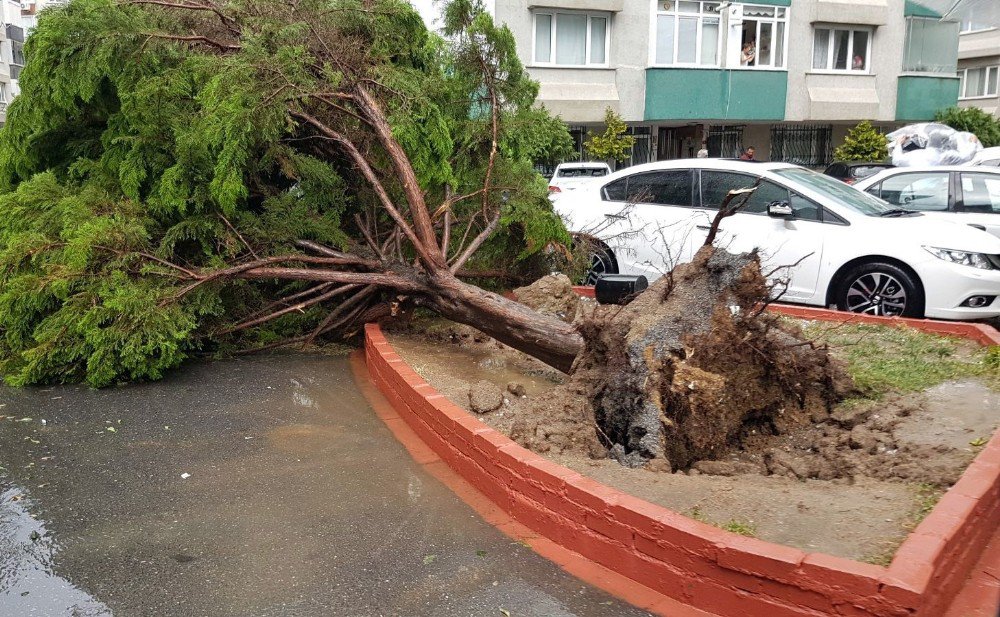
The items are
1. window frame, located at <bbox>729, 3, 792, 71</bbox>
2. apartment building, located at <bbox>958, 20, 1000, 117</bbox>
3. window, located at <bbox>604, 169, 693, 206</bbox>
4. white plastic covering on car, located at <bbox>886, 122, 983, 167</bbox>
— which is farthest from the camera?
apartment building, located at <bbox>958, 20, 1000, 117</bbox>

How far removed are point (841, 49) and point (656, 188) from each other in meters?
25.9

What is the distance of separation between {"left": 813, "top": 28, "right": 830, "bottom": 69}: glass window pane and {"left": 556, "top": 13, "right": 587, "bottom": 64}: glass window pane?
9.40 metres

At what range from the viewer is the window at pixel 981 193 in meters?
10.5

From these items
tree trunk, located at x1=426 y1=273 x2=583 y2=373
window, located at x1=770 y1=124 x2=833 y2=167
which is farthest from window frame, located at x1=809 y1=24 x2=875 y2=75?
tree trunk, located at x1=426 y1=273 x2=583 y2=373

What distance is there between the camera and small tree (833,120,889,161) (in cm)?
2912

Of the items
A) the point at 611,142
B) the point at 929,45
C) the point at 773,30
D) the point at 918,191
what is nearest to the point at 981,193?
the point at 918,191

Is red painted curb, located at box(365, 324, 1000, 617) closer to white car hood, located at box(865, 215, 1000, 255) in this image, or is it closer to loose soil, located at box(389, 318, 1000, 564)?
loose soil, located at box(389, 318, 1000, 564)

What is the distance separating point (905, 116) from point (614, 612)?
34.2 meters

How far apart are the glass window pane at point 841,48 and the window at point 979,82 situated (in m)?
18.6

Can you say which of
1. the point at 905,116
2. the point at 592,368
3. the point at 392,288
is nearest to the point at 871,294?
the point at 592,368

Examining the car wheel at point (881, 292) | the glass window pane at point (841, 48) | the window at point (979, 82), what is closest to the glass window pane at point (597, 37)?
the glass window pane at point (841, 48)

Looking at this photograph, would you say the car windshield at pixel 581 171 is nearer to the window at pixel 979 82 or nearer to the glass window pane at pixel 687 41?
the glass window pane at pixel 687 41

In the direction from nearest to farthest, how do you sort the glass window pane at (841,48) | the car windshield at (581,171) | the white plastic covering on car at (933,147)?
the white plastic covering on car at (933,147)
the car windshield at (581,171)
the glass window pane at (841,48)

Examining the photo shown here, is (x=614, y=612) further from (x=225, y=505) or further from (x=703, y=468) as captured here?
(x=225, y=505)
